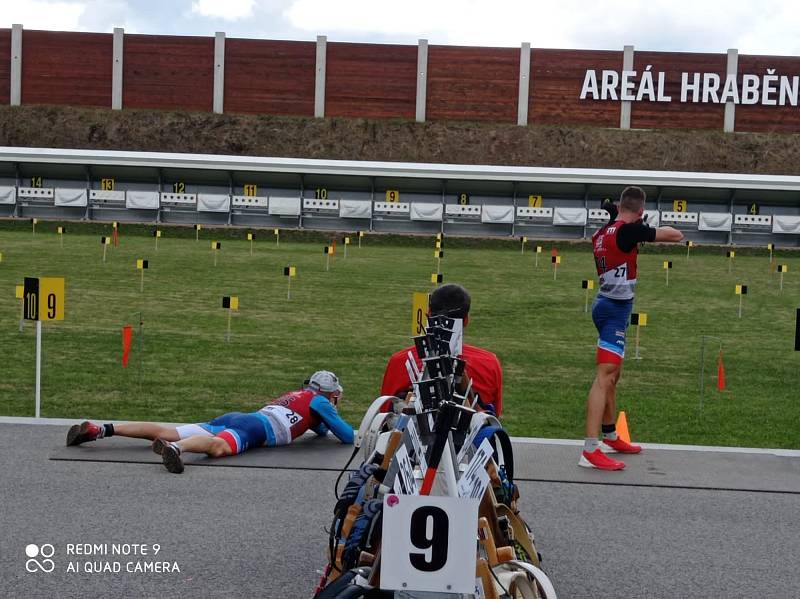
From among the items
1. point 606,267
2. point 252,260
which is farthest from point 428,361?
point 252,260

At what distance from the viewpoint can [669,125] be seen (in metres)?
48.4

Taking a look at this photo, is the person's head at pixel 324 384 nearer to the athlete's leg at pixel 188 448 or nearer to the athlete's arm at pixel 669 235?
the athlete's leg at pixel 188 448

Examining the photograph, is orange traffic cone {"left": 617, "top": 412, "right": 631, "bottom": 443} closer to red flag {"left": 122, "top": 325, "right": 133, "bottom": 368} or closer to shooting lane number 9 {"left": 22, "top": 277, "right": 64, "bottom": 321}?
shooting lane number 9 {"left": 22, "top": 277, "right": 64, "bottom": 321}

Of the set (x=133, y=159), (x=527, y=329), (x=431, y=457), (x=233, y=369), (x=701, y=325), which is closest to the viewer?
(x=431, y=457)

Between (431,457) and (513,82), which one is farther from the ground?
(513,82)

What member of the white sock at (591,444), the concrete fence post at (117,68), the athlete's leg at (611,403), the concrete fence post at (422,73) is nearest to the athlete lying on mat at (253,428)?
the white sock at (591,444)

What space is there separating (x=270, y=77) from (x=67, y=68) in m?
9.03

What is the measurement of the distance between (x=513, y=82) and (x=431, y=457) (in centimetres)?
4667

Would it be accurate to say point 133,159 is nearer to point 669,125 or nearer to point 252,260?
point 252,260

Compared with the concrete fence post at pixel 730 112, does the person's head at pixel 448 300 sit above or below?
below

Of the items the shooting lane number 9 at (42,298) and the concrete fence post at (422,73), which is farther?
the concrete fence post at (422,73)

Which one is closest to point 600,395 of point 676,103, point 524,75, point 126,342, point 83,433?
point 83,433

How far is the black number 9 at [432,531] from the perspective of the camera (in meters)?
3.23

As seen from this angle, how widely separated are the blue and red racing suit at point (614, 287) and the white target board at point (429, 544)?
159 inches
